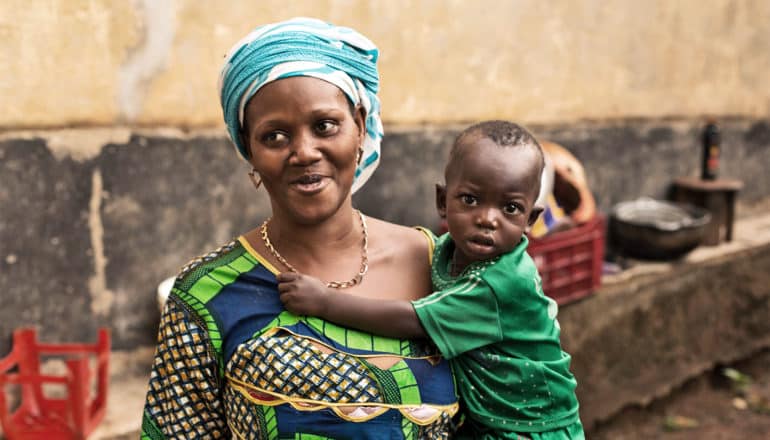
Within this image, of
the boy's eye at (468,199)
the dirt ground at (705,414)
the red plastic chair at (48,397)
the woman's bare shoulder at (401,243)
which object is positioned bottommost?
the dirt ground at (705,414)

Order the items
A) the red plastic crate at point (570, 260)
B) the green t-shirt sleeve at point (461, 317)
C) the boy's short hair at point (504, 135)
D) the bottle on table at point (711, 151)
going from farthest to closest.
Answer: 1. the bottle on table at point (711, 151)
2. the red plastic crate at point (570, 260)
3. the boy's short hair at point (504, 135)
4. the green t-shirt sleeve at point (461, 317)

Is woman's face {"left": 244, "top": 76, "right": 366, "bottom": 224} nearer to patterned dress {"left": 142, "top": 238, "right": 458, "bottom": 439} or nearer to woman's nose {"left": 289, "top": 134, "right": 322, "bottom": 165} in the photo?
woman's nose {"left": 289, "top": 134, "right": 322, "bottom": 165}

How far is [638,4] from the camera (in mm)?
5969

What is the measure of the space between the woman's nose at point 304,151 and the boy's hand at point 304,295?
0.26 m

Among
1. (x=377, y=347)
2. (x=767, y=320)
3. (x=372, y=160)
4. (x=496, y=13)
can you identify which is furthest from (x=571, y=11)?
(x=377, y=347)

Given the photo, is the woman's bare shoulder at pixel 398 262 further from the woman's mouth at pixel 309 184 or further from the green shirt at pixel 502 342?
the woman's mouth at pixel 309 184

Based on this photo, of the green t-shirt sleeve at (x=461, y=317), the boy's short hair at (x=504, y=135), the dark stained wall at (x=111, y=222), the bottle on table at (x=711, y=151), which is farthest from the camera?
the bottle on table at (x=711, y=151)

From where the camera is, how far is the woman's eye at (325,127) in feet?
4.93

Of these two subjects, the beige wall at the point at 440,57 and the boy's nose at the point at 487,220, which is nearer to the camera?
the boy's nose at the point at 487,220

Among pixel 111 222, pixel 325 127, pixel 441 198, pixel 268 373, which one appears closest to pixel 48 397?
pixel 111 222

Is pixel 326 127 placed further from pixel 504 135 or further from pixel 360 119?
pixel 504 135

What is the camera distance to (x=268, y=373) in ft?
4.95

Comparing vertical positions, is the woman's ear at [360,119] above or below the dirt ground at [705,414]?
above

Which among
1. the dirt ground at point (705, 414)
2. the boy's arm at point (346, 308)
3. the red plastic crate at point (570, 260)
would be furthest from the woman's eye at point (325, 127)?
the dirt ground at point (705, 414)
